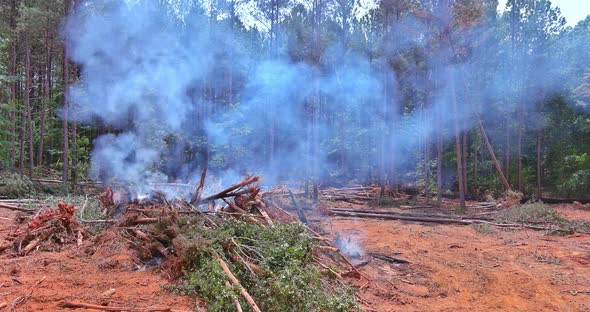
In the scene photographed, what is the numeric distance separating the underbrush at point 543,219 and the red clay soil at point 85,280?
11876mm

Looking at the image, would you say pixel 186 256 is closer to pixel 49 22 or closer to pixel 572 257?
pixel 572 257

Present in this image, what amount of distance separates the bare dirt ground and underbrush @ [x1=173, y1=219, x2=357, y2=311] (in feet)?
1.51

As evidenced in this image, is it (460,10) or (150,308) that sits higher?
(460,10)

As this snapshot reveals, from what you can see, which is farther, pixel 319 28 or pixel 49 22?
pixel 319 28

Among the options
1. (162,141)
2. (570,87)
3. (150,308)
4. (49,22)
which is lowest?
(150,308)

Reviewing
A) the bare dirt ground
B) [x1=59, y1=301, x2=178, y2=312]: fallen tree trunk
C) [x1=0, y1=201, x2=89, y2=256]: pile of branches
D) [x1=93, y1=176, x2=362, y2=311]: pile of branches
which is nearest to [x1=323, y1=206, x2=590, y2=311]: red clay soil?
the bare dirt ground

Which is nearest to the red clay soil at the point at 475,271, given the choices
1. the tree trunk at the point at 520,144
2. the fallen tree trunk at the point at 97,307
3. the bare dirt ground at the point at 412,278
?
the bare dirt ground at the point at 412,278

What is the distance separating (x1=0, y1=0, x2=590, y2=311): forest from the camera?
8875 mm

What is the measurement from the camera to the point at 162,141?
57.7 feet

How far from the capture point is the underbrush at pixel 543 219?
11.9 metres

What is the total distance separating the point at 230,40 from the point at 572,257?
1905 cm

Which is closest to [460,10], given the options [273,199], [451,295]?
[273,199]

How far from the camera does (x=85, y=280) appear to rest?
17.6 feet

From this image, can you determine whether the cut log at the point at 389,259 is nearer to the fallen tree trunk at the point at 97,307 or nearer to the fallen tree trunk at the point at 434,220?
the fallen tree trunk at the point at 97,307
